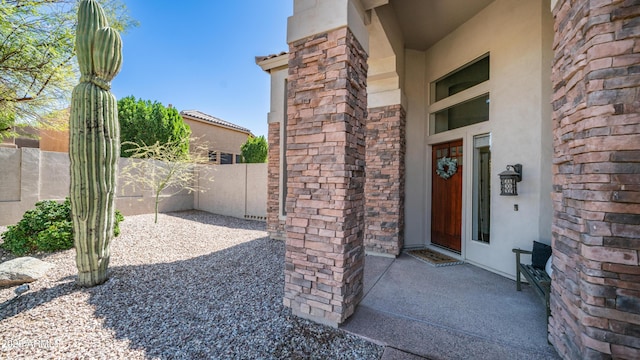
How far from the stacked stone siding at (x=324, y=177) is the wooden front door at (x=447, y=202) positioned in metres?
3.21

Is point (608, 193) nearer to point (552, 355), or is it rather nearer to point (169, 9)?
point (552, 355)

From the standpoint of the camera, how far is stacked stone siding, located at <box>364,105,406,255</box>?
4883 mm

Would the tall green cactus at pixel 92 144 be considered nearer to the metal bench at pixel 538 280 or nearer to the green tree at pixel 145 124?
the metal bench at pixel 538 280

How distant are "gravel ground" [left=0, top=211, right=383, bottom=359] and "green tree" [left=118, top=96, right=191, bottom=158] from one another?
7549mm

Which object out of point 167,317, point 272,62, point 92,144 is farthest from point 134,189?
point 167,317

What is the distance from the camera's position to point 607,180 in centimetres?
166

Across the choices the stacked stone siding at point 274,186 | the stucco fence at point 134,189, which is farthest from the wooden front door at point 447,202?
the stucco fence at point 134,189

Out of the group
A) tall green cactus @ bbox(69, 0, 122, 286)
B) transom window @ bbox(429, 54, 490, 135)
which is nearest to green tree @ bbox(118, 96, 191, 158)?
tall green cactus @ bbox(69, 0, 122, 286)

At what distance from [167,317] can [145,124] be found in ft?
35.9

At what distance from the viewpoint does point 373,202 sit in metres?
5.02

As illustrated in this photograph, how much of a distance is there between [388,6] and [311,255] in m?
4.25

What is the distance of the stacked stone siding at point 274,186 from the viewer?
20.7 ft

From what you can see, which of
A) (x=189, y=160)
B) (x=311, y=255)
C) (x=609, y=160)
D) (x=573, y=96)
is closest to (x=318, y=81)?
(x=311, y=255)

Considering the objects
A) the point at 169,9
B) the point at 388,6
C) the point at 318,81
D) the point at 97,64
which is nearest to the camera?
the point at 318,81
